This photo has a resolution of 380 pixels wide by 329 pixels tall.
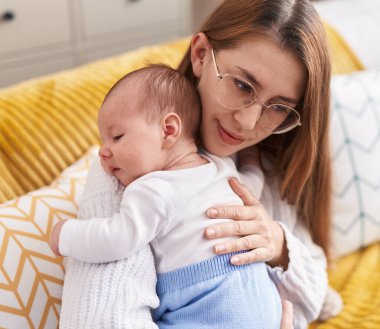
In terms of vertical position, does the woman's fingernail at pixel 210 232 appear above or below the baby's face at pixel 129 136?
below

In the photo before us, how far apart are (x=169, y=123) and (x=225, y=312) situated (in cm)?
34

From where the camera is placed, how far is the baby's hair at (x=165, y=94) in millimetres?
944

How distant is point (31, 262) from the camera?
1.01 meters

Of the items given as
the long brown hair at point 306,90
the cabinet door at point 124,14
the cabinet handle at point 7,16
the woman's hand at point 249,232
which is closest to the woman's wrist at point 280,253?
the woman's hand at point 249,232

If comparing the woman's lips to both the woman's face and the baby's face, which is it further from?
the baby's face

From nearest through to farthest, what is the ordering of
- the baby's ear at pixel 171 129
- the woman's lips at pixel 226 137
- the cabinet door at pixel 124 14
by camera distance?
the baby's ear at pixel 171 129
the woman's lips at pixel 226 137
the cabinet door at pixel 124 14

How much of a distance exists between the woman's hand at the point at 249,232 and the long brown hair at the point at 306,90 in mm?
162

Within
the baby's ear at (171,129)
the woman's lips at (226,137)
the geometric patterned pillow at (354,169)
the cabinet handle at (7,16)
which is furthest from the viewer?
the cabinet handle at (7,16)

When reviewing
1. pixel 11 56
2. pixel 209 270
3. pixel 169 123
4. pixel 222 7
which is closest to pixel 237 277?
pixel 209 270

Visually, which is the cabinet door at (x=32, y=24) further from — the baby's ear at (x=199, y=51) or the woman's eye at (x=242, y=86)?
the woman's eye at (x=242, y=86)

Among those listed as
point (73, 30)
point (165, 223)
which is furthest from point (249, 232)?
point (73, 30)

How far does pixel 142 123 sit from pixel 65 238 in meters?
0.23

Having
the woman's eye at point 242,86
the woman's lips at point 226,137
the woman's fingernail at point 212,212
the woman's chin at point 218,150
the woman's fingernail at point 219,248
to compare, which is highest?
the woman's eye at point 242,86

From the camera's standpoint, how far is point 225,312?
36.0 inches
